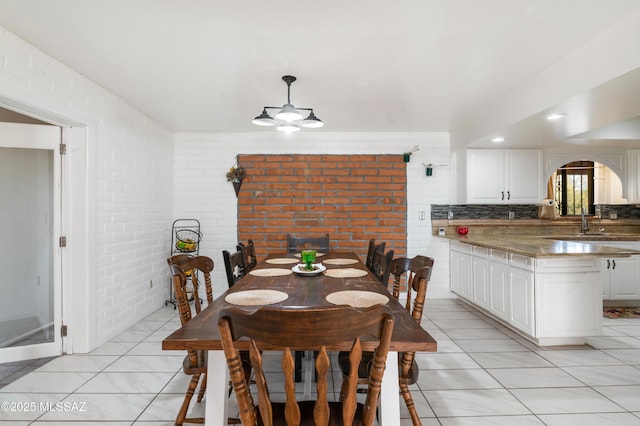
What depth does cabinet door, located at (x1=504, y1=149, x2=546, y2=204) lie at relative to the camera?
4.66m

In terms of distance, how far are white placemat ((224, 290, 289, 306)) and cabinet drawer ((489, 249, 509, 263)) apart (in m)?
2.54

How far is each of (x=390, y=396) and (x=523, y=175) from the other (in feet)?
13.9

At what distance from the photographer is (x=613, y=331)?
349 cm

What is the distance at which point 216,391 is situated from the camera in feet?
4.84

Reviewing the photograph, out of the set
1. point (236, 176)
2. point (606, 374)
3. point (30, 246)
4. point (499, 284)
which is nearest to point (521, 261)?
point (499, 284)

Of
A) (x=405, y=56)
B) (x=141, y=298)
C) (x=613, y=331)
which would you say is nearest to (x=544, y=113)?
(x=405, y=56)

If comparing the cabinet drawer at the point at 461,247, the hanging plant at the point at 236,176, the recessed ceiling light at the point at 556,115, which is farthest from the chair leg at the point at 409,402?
the hanging plant at the point at 236,176

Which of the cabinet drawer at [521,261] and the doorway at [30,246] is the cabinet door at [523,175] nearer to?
the cabinet drawer at [521,261]

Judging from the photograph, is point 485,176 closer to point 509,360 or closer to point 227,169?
point 509,360

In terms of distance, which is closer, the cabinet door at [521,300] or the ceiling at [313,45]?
the ceiling at [313,45]

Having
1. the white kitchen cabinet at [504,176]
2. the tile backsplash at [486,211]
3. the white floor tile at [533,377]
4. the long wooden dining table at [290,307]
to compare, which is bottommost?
the white floor tile at [533,377]

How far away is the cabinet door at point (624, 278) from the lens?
13.8 feet

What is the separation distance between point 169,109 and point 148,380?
9.03 ft

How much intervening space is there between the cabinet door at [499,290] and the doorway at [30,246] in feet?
13.3
